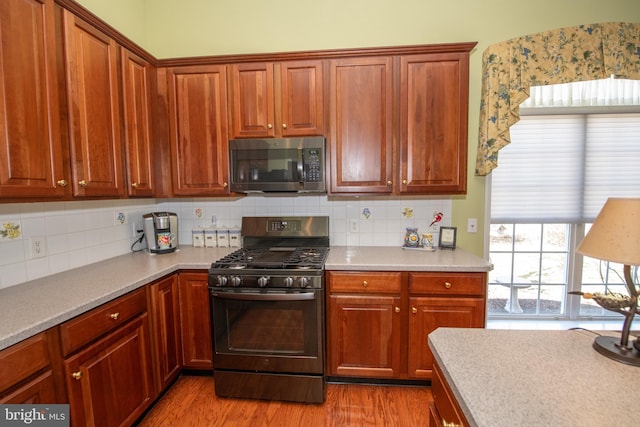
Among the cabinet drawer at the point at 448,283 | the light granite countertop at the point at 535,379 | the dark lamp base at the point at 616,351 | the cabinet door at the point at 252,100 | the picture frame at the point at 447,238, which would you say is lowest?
the cabinet drawer at the point at 448,283

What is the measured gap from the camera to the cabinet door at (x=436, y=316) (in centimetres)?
196

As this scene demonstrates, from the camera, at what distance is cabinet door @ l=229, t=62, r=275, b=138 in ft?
7.22

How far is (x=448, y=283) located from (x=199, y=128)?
2.07 meters

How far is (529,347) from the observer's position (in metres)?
0.97

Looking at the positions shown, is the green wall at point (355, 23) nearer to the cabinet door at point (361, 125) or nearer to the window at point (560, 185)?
the window at point (560, 185)

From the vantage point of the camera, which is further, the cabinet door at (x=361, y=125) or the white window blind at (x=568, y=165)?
the white window blind at (x=568, y=165)

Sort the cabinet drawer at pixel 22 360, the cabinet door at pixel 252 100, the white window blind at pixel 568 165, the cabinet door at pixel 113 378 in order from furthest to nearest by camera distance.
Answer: the white window blind at pixel 568 165 < the cabinet door at pixel 252 100 < the cabinet door at pixel 113 378 < the cabinet drawer at pixel 22 360

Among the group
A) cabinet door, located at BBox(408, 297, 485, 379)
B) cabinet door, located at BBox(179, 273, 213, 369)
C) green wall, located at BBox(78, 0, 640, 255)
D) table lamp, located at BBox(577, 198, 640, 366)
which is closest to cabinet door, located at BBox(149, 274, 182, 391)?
cabinet door, located at BBox(179, 273, 213, 369)

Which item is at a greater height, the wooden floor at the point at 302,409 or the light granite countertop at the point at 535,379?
the light granite countertop at the point at 535,379

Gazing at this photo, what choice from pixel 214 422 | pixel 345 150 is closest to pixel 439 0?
pixel 345 150

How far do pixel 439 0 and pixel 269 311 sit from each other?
8.64 feet

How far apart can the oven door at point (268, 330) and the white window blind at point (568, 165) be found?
6.05 ft

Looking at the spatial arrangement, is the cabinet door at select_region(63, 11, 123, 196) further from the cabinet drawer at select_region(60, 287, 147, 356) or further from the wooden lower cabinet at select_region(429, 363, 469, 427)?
the wooden lower cabinet at select_region(429, 363, 469, 427)

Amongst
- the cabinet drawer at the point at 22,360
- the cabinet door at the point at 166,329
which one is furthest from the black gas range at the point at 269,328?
the cabinet drawer at the point at 22,360
